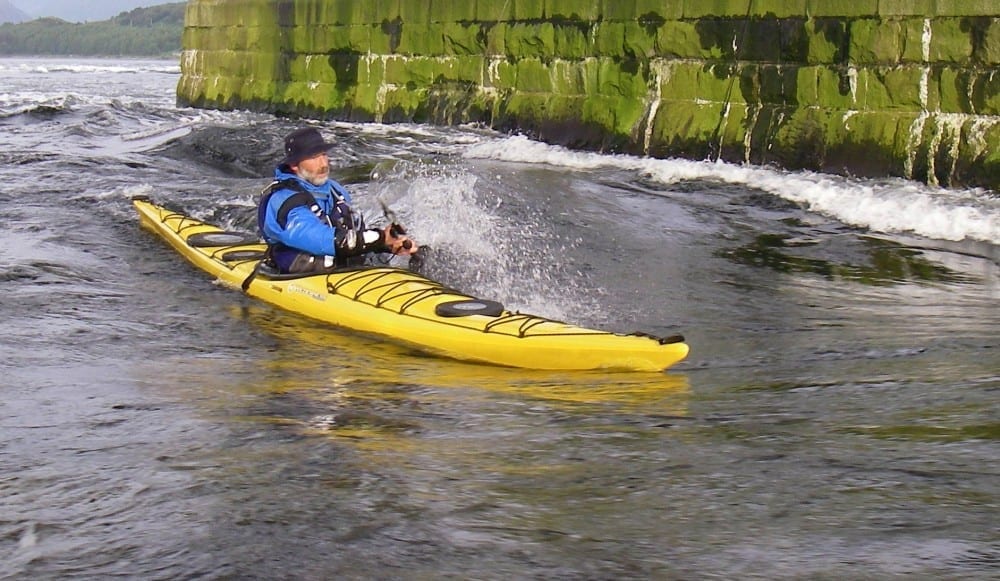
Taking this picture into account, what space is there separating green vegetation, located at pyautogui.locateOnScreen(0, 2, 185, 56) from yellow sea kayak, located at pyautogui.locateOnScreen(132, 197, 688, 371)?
78210 mm

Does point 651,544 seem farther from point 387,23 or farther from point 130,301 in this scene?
point 387,23

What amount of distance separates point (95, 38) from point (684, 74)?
8284cm

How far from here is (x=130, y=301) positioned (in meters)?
6.80

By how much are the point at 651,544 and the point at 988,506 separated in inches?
36.6

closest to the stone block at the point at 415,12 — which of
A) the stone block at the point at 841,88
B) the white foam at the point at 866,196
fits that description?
the white foam at the point at 866,196

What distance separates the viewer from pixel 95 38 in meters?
87.4

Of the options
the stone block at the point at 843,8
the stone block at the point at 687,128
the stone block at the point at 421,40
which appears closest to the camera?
the stone block at the point at 843,8

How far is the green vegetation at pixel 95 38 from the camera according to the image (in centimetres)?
8312

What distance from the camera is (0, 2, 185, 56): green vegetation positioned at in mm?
83125

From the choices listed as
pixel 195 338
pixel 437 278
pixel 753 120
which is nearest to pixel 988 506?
pixel 195 338

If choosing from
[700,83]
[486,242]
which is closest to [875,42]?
[700,83]

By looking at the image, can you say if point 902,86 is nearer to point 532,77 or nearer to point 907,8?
point 907,8

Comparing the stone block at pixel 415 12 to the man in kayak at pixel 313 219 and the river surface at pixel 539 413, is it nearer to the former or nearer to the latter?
the river surface at pixel 539 413

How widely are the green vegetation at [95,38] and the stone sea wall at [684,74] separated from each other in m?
67.5
